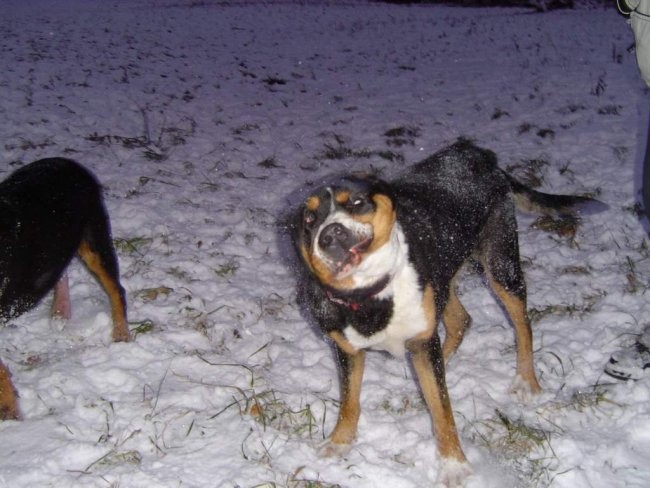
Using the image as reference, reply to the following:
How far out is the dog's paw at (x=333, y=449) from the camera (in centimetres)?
327

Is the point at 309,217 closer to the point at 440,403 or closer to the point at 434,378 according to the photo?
the point at 434,378

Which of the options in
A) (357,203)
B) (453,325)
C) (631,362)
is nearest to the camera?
(357,203)

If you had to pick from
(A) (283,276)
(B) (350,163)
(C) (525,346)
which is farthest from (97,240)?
(B) (350,163)

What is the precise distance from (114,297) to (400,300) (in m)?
2.15

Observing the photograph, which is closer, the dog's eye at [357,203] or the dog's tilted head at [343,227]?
the dog's tilted head at [343,227]

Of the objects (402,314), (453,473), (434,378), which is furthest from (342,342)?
(453,473)

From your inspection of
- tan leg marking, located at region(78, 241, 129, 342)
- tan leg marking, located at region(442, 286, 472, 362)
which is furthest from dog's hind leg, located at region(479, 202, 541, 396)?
tan leg marking, located at region(78, 241, 129, 342)

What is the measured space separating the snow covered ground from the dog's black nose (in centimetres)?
129

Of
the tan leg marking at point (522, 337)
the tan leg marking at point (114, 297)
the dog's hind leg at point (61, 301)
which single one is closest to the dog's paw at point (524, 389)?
the tan leg marking at point (522, 337)

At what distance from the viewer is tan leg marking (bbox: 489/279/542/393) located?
363 cm

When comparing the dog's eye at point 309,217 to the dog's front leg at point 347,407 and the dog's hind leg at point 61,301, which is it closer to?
the dog's front leg at point 347,407

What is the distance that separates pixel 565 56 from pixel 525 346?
9447 millimetres

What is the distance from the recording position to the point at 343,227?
8.68ft

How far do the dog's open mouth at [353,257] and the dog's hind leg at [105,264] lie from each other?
202 centimetres
